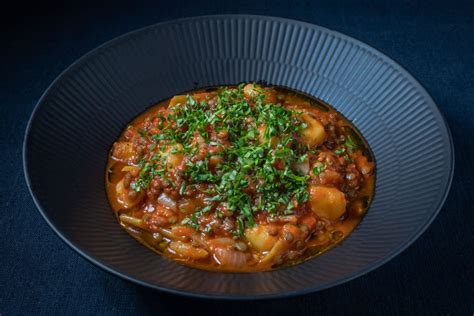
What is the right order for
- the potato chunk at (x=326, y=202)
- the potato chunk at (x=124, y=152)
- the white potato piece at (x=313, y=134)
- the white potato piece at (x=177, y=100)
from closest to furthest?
the potato chunk at (x=326, y=202), the white potato piece at (x=313, y=134), the potato chunk at (x=124, y=152), the white potato piece at (x=177, y=100)

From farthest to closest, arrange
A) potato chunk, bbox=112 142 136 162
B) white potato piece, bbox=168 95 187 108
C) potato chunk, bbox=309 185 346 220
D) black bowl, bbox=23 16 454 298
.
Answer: white potato piece, bbox=168 95 187 108, potato chunk, bbox=112 142 136 162, potato chunk, bbox=309 185 346 220, black bowl, bbox=23 16 454 298

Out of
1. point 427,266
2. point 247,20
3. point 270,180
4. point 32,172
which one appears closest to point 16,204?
point 32,172

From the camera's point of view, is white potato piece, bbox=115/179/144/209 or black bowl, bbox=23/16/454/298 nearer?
black bowl, bbox=23/16/454/298

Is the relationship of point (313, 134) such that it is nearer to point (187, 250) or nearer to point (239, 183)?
point (239, 183)

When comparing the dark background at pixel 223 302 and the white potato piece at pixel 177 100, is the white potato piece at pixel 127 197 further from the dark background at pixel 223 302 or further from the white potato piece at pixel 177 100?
the white potato piece at pixel 177 100

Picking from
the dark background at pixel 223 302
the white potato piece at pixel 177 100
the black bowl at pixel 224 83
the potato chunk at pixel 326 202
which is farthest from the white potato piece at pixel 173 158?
the potato chunk at pixel 326 202

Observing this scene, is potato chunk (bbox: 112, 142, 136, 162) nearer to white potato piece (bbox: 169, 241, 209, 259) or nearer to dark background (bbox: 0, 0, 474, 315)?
dark background (bbox: 0, 0, 474, 315)

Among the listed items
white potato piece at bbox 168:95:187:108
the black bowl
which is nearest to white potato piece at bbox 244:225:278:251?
the black bowl

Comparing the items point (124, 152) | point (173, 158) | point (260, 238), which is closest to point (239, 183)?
point (260, 238)
